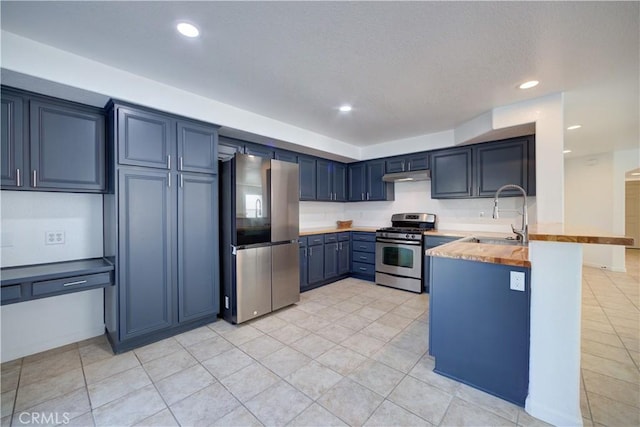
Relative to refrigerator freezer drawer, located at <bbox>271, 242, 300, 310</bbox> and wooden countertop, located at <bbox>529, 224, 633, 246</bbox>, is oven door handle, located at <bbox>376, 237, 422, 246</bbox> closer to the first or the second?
refrigerator freezer drawer, located at <bbox>271, 242, 300, 310</bbox>

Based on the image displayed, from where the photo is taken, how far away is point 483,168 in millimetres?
3871

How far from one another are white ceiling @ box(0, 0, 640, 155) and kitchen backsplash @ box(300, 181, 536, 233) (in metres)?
1.58

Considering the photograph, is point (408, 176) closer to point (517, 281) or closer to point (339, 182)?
point (339, 182)

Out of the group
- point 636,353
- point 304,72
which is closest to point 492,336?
point 636,353

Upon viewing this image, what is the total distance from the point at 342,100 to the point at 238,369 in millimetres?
2820

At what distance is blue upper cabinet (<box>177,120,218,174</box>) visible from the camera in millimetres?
2757

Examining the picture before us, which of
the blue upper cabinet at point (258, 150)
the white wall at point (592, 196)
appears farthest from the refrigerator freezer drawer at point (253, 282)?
the white wall at point (592, 196)

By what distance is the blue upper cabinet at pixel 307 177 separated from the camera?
4.47 meters

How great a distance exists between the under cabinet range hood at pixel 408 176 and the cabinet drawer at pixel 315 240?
1.60 m

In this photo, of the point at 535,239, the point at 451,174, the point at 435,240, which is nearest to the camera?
the point at 535,239

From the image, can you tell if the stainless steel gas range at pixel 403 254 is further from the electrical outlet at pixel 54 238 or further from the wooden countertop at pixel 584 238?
the electrical outlet at pixel 54 238

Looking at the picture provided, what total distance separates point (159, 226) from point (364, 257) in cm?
327

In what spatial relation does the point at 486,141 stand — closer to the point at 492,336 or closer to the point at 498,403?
the point at 492,336

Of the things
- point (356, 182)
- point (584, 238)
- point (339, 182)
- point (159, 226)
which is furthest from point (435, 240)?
point (159, 226)
